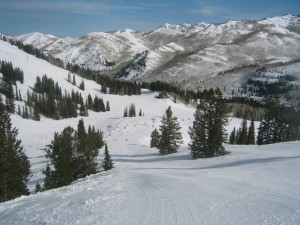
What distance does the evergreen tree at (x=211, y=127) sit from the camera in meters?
46.2

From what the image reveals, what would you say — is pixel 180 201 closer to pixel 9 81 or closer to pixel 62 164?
pixel 62 164

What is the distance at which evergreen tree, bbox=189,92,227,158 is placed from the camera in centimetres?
4616

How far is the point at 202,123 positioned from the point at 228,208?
32840 mm

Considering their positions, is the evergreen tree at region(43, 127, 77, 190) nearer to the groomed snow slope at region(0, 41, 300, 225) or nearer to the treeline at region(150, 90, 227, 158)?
the treeline at region(150, 90, 227, 158)

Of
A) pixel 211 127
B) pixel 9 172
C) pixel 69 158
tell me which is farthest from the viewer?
pixel 211 127

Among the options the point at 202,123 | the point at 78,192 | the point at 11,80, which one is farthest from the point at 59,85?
the point at 78,192

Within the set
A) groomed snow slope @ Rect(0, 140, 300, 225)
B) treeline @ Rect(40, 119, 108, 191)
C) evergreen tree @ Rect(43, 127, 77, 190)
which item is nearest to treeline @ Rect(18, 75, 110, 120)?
treeline @ Rect(40, 119, 108, 191)

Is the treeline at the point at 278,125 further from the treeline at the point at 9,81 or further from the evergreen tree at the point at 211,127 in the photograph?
the treeline at the point at 9,81

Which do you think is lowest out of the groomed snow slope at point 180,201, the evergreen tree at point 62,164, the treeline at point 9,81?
the evergreen tree at point 62,164

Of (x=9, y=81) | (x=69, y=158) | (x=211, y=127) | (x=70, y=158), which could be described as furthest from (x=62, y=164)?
(x=9, y=81)

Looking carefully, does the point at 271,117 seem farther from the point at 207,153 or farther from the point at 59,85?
the point at 59,85

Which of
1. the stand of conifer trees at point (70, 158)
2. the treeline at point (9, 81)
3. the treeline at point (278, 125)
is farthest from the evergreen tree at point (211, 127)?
the treeline at point (9, 81)

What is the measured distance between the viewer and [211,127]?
1860 inches

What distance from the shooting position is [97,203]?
18062mm
